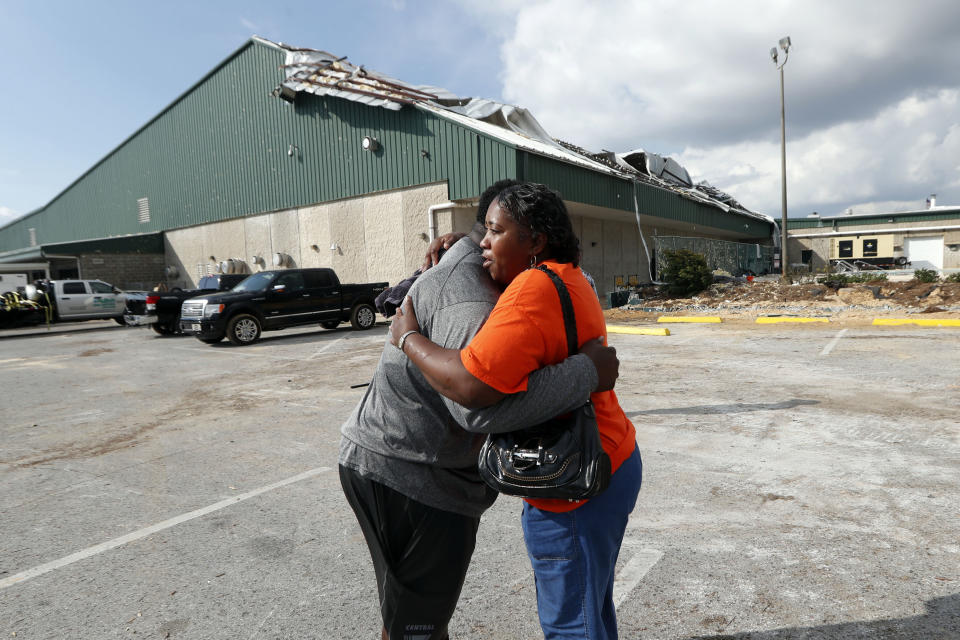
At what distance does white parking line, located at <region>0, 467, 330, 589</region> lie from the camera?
318 cm

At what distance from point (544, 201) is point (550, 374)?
519 mm

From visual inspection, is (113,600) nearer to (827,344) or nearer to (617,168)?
(827,344)

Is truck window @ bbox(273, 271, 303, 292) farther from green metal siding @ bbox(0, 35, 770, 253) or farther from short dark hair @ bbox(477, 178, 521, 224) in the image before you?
short dark hair @ bbox(477, 178, 521, 224)

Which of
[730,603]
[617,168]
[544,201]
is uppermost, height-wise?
[617,168]

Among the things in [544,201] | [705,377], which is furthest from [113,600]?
[705,377]

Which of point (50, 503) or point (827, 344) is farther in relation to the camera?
point (827, 344)

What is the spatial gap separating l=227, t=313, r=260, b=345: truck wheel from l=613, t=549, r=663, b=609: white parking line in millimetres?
12640

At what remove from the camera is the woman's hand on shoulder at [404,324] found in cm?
169

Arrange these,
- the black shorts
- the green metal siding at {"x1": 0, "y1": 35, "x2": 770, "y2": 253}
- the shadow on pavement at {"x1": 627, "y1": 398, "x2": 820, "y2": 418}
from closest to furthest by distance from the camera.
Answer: the black shorts < the shadow on pavement at {"x1": 627, "y1": 398, "x2": 820, "y2": 418} < the green metal siding at {"x1": 0, "y1": 35, "x2": 770, "y2": 253}

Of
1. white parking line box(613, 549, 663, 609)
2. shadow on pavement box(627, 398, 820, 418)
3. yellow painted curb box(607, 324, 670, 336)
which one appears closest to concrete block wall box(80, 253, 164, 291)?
yellow painted curb box(607, 324, 670, 336)

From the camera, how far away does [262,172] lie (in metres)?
24.9

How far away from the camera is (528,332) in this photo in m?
1.46

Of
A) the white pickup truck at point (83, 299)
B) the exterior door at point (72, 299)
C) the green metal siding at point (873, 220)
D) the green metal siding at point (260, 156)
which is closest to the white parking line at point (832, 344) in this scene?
the green metal siding at point (260, 156)

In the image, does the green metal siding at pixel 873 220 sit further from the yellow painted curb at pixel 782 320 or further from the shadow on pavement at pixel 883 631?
the shadow on pavement at pixel 883 631
